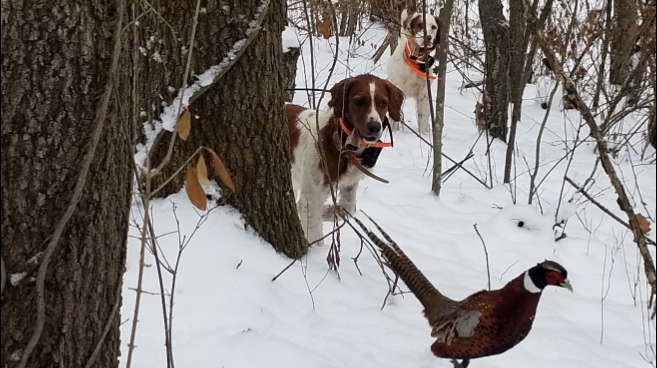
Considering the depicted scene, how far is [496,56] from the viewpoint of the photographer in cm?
659

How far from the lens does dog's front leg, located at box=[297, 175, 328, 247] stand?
13.4ft

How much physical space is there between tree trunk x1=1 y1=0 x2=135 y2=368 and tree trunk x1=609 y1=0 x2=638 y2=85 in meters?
2.92

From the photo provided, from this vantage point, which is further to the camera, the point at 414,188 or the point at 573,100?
the point at 414,188

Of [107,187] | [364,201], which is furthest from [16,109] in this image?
[364,201]

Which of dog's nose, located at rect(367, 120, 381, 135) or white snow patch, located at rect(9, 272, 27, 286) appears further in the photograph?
dog's nose, located at rect(367, 120, 381, 135)

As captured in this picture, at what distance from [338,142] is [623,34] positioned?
10.3 ft

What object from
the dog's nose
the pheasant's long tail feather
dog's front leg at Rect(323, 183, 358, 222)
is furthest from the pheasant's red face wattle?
dog's front leg at Rect(323, 183, 358, 222)

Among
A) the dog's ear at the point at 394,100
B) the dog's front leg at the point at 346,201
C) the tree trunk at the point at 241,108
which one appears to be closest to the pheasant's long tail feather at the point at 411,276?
the tree trunk at the point at 241,108

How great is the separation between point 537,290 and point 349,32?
29.9 feet

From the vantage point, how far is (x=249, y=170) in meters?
3.08

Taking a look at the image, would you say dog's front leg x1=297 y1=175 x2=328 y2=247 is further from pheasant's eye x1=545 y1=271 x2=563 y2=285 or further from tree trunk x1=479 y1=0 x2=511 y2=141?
tree trunk x1=479 y1=0 x2=511 y2=141

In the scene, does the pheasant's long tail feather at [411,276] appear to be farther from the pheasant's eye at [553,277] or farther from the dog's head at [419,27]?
the dog's head at [419,27]

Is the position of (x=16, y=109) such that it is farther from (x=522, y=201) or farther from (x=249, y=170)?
(x=522, y=201)

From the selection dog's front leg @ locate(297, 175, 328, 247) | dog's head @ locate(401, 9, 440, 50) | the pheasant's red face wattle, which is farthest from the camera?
dog's head @ locate(401, 9, 440, 50)
